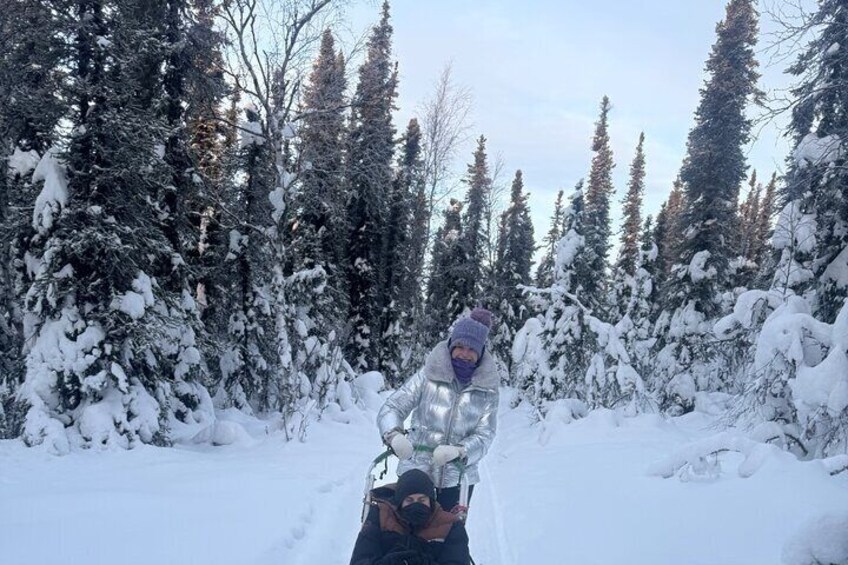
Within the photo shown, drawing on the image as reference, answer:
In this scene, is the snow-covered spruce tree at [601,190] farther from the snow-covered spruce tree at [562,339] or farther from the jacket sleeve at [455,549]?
the jacket sleeve at [455,549]

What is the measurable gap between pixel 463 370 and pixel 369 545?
1.66m

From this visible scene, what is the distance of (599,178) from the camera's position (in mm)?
34781

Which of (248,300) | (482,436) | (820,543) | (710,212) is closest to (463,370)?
(482,436)

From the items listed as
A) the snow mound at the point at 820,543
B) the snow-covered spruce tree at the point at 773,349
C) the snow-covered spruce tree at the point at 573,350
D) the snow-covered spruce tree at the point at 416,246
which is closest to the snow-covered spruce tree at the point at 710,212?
the snow-covered spruce tree at the point at 573,350

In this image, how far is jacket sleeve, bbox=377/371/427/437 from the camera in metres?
4.31

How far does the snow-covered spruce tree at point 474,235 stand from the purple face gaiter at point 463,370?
25.9 m

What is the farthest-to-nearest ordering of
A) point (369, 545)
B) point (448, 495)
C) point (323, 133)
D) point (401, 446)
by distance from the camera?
1. point (323, 133)
2. point (448, 495)
3. point (401, 446)
4. point (369, 545)

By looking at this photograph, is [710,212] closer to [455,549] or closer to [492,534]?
[492,534]

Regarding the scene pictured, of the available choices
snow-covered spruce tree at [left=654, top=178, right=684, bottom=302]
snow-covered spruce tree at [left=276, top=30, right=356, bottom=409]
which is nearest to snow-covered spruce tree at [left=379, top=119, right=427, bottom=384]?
snow-covered spruce tree at [left=276, top=30, right=356, bottom=409]

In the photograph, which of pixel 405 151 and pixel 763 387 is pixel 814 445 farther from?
pixel 405 151

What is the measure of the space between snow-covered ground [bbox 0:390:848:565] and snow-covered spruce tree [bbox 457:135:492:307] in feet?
68.7

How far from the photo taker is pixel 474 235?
32281 mm

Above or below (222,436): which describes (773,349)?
above

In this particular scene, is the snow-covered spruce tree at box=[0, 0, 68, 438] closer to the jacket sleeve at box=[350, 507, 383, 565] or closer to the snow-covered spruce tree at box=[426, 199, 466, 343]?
the jacket sleeve at box=[350, 507, 383, 565]
